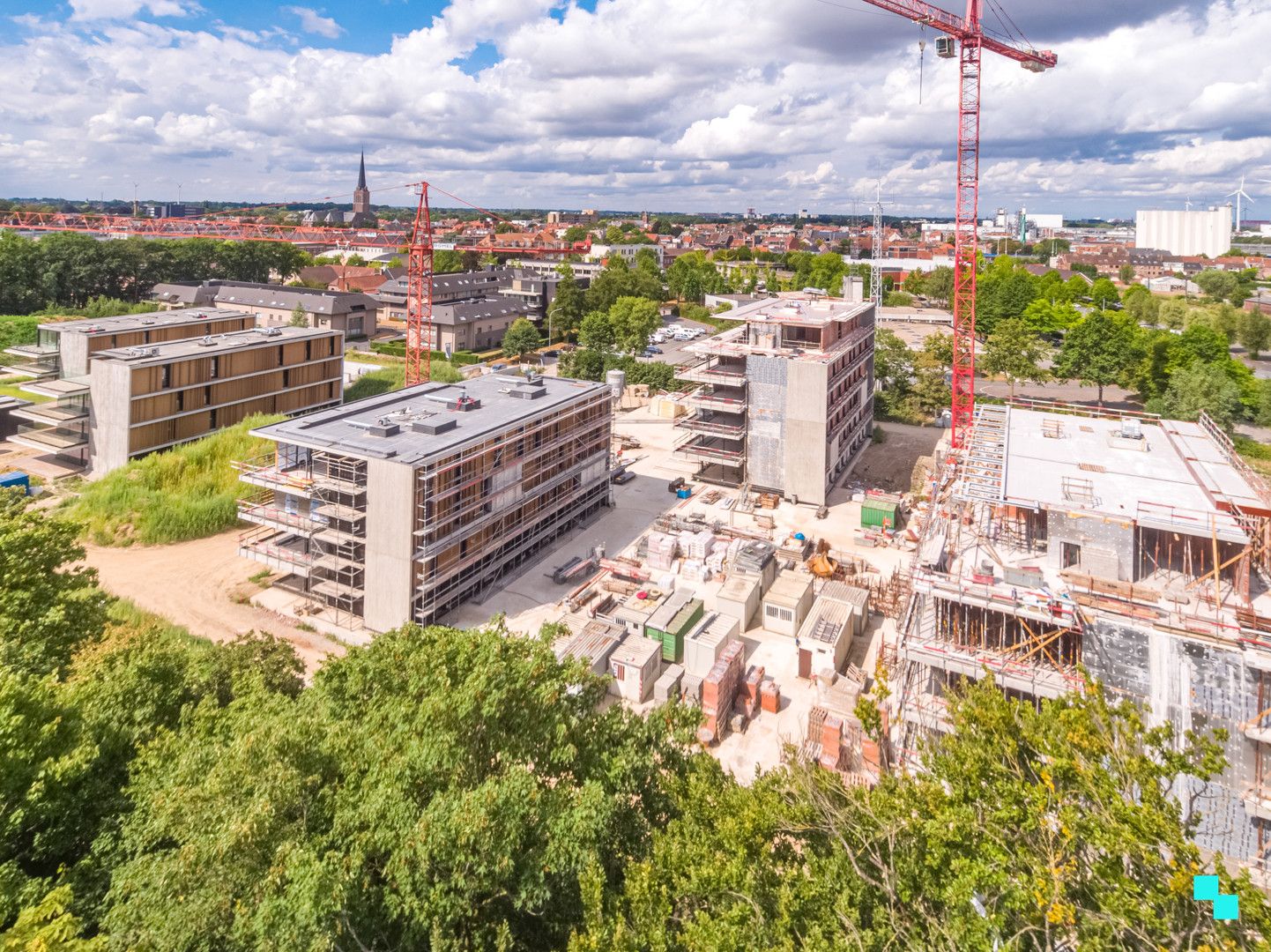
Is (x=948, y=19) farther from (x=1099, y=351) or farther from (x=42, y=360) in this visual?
(x=42, y=360)

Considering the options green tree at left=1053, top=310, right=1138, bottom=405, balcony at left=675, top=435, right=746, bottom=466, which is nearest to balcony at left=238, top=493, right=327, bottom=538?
balcony at left=675, top=435, right=746, bottom=466

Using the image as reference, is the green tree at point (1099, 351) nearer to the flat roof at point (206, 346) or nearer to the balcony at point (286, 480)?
the balcony at point (286, 480)

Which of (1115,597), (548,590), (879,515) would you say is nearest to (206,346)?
(548,590)

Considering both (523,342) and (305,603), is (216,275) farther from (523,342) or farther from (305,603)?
(305,603)

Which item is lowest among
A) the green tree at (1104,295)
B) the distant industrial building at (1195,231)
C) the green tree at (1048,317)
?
the green tree at (1048,317)

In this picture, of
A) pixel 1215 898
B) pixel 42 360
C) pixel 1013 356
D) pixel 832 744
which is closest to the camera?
pixel 1215 898

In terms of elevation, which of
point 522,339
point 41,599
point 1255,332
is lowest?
point 41,599

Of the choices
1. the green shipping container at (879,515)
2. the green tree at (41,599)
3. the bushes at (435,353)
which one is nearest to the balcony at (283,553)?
the green tree at (41,599)

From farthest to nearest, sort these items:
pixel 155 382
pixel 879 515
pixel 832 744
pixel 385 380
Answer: pixel 385 380 → pixel 155 382 → pixel 879 515 → pixel 832 744
